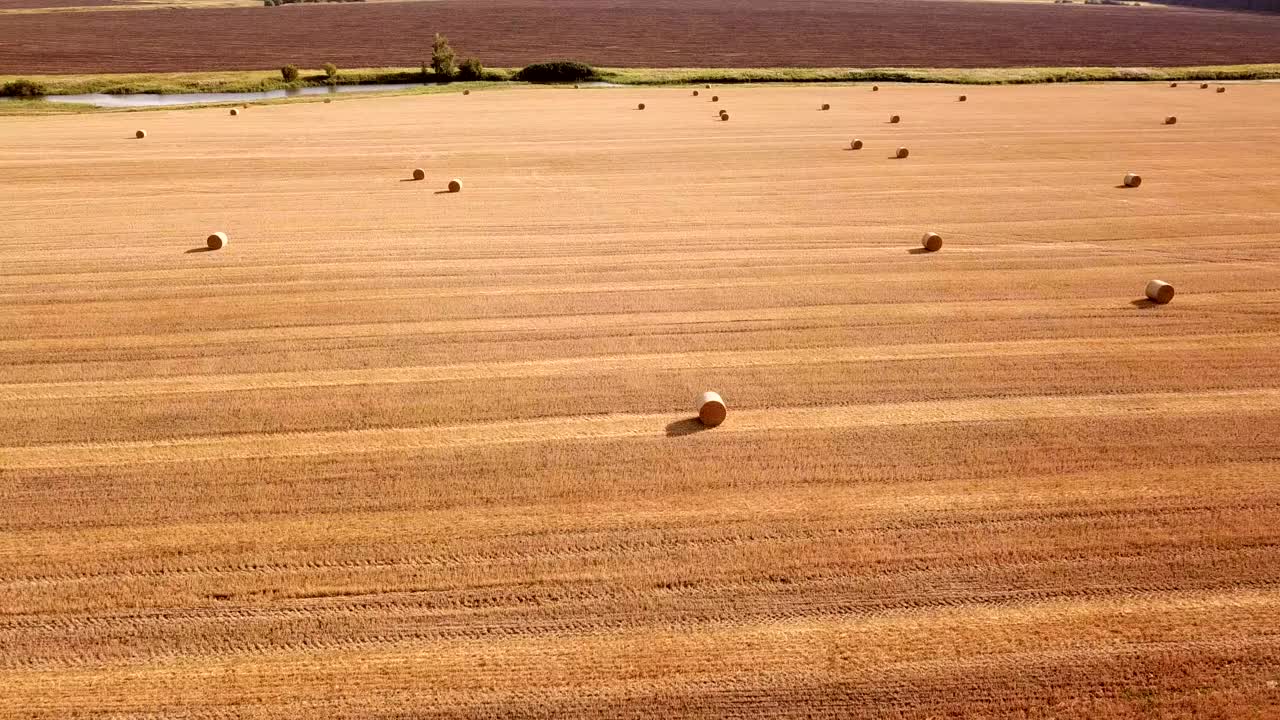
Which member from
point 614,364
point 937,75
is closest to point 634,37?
point 937,75

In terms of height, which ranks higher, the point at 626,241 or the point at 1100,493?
the point at 626,241

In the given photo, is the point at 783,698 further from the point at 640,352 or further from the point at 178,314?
the point at 178,314

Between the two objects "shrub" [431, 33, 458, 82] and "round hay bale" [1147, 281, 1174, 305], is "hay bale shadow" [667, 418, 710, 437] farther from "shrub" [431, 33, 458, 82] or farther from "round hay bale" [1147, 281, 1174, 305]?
"shrub" [431, 33, 458, 82]

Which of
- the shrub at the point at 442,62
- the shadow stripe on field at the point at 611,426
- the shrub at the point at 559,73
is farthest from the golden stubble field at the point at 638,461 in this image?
the shrub at the point at 442,62

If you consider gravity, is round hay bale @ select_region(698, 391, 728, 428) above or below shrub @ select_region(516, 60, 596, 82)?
below

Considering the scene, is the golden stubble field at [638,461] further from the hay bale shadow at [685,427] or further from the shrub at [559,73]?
the shrub at [559,73]

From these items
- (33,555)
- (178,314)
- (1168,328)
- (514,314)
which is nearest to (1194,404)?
(1168,328)

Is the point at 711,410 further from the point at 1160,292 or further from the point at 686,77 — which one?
the point at 686,77

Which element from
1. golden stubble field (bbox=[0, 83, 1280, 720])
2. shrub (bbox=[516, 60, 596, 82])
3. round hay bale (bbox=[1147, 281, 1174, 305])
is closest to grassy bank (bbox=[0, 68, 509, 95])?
shrub (bbox=[516, 60, 596, 82])
